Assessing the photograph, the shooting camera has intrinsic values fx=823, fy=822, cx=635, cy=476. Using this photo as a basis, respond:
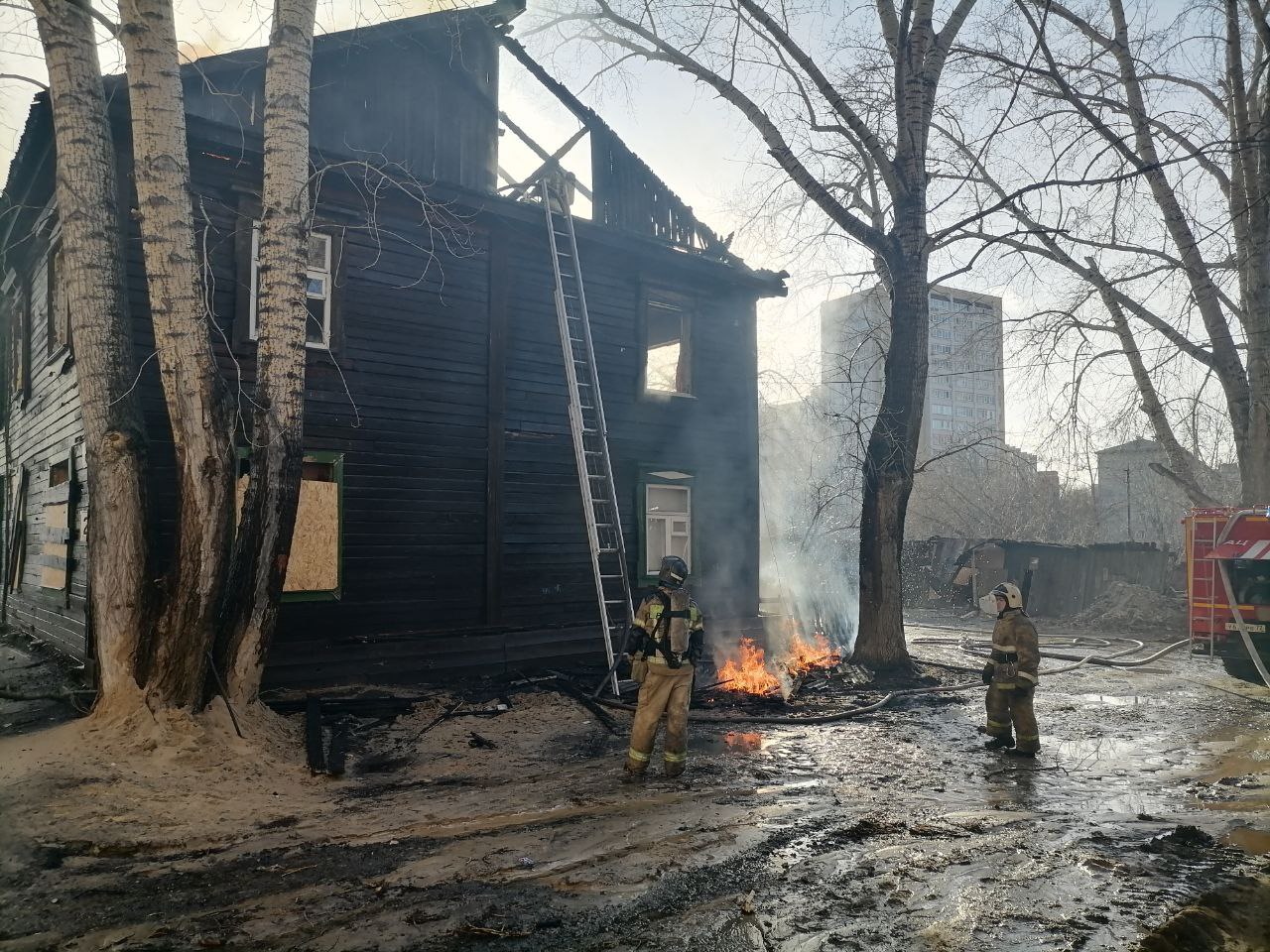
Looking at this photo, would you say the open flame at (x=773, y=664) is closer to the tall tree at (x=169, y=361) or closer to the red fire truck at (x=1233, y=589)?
the red fire truck at (x=1233, y=589)

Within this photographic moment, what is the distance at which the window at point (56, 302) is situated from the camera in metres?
10.7

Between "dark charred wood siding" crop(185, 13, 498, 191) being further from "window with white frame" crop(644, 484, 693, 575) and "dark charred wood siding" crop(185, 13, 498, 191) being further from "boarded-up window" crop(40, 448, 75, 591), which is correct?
"window with white frame" crop(644, 484, 693, 575)

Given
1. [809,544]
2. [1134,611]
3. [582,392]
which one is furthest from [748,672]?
[1134,611]

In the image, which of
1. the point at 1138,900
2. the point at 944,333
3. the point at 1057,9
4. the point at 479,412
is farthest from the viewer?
the point at 944,333

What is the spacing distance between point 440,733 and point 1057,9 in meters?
15.5

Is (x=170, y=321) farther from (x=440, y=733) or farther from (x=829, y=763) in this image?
(x=829, y=763)

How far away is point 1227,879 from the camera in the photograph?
4492mm

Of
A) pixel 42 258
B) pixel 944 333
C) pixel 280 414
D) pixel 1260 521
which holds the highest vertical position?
pixel 944 333

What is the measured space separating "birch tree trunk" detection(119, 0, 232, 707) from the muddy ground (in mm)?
867

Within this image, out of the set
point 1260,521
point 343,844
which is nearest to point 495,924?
point 343,844

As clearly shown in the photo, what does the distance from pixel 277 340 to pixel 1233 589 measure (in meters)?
12.6

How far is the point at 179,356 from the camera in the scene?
663 cm

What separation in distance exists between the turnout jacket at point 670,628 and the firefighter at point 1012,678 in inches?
118

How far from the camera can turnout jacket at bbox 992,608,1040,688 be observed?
7805 millimetres
